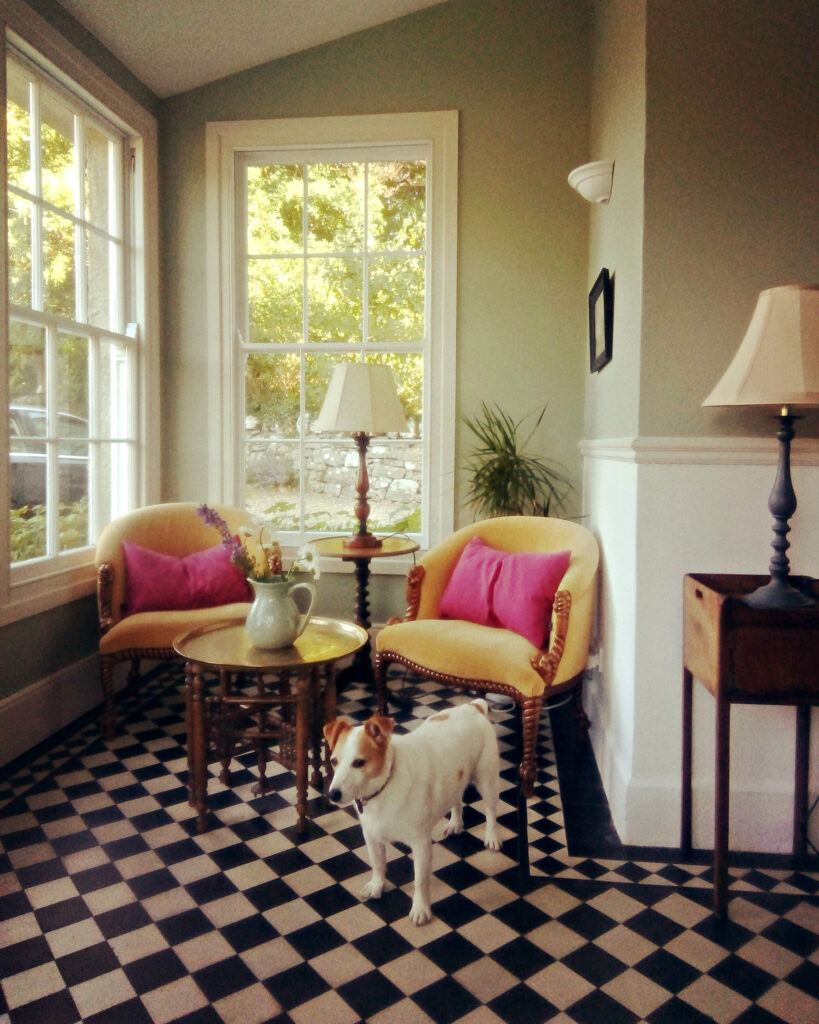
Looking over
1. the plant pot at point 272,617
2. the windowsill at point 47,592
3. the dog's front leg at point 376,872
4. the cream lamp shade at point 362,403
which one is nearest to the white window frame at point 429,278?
the cream lamp shade at point 362,403

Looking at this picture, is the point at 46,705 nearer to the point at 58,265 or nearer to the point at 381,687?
the point at 381,687

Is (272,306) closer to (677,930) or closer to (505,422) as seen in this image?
(505,422)

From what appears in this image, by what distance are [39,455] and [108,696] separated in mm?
1071

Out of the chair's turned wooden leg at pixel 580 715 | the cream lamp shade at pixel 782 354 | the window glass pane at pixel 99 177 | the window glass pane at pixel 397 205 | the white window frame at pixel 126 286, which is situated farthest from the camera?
the window glass pane at pixel 397 205

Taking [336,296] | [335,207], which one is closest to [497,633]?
[336,296]

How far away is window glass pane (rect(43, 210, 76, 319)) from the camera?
3.31 m

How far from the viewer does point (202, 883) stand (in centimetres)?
217

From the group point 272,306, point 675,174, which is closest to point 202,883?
point 675,174

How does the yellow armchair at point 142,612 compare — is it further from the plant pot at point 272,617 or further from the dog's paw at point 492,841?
the dog's paw at point 492,841

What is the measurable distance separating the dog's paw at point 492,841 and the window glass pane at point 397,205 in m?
3.04

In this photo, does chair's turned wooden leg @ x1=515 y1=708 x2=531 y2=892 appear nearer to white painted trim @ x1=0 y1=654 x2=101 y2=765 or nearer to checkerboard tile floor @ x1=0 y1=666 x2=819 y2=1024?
checkerboard tile floor @ x1=0 y1=666 x2=819 y2=1024

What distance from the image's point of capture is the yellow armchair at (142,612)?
3199 millimetres

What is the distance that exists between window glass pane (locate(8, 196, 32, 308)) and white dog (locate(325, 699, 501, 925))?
89.8 inches

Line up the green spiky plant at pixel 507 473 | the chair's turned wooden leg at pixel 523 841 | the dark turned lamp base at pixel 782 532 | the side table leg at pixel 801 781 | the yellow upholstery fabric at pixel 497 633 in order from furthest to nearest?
1. the green spiky plant at pixel 507 473
2. the yellow upholstery fabric at pixel 497 633
3. the side table leg at pixel 801 781
4. the chair's turned wooden leg at pixel 523 841
5. the dark turned lamp base at pixel 782 532
